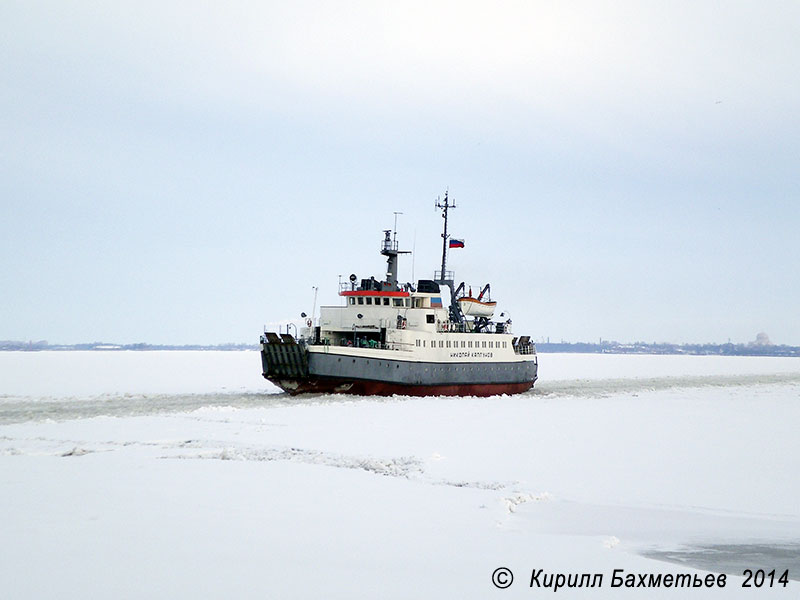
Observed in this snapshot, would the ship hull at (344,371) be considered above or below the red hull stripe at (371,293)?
below

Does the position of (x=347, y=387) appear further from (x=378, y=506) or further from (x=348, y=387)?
(x=378, y=506)

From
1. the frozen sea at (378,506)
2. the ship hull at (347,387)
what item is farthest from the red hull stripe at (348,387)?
the frozen sea at (378,506)

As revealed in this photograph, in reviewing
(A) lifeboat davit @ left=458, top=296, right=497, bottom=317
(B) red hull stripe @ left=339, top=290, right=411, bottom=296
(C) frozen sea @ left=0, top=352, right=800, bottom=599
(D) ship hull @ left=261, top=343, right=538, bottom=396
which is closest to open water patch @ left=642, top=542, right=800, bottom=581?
(C) frozen sea @ left=0, top=352, right=800, bottom=599

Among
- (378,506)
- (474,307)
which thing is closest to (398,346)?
(474,307)

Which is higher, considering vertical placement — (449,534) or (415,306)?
(415,306)

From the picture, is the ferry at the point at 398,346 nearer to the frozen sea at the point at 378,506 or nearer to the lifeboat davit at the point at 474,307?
the lifeboat davit at the point at 474,307

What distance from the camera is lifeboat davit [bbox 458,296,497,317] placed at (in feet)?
184

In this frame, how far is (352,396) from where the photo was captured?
44.2m

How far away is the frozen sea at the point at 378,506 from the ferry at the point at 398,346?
493 inches

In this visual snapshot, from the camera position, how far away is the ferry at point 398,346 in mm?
44719

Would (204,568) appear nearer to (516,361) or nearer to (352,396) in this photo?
(352,396)

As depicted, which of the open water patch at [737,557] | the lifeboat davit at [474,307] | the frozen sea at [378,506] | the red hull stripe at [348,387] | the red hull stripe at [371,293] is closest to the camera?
the frozen sea at [378,506]

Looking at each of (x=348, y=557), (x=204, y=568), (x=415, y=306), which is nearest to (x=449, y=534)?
(x=348, y=557)

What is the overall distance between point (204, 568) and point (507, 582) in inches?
171
